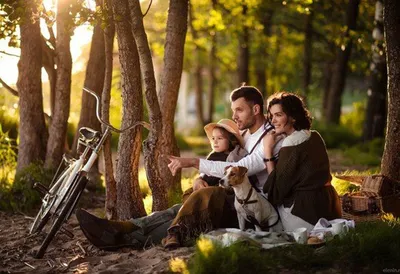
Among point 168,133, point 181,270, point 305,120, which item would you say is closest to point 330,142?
point 168,133

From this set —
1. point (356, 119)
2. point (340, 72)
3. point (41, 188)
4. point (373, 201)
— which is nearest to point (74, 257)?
point (41, 188)

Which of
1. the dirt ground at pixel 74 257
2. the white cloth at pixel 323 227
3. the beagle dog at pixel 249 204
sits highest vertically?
the beagle dog at pixel 249 204

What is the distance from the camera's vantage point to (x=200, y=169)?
7578mm

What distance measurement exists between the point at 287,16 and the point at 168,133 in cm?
1678

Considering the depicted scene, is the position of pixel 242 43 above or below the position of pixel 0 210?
above

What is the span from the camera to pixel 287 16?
26.1 metres

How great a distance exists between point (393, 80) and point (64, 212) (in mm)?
4128

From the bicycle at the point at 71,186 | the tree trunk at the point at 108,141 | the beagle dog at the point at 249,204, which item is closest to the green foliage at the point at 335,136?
the tree trunk at the point at 108,141

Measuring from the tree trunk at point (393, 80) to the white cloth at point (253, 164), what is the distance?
221cm

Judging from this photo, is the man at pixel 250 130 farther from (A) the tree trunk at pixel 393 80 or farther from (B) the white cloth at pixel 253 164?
(A) the tree trunk at pixel 393 80

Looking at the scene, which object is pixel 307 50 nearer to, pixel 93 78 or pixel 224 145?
pixel 93 78

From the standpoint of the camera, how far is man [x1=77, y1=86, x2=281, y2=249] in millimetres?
7430

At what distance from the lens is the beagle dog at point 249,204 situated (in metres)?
6.90

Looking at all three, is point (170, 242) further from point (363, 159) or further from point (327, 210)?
point (363, 159)
